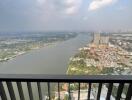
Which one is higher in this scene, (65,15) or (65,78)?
(65,15)

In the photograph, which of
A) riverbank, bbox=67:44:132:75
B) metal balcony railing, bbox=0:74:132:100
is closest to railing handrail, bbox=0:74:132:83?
metal balcony railing, bbox=0:74:132:100

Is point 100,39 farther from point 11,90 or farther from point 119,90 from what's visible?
point 11,90

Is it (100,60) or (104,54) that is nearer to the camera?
(100,60)

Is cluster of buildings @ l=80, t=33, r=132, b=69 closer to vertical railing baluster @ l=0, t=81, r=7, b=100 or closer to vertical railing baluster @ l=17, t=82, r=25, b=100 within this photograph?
vertical railing baluster @ l=17, t=82, r=25, b=100

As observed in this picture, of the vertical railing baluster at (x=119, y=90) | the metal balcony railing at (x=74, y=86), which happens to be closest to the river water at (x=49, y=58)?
the metal balcony railing at (x=74, y=86)

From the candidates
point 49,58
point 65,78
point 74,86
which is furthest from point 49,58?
point 65,78
